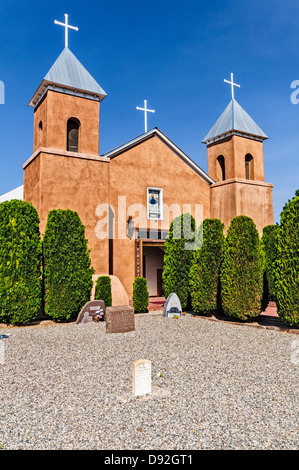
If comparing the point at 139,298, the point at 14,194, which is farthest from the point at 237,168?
the point at 14,194

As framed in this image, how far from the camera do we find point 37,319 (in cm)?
1306

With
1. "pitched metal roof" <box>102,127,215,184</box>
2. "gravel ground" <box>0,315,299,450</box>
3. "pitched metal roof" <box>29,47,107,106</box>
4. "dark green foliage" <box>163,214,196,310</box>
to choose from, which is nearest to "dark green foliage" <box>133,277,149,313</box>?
"dark green foliage" <box>163,214,196,310</box>

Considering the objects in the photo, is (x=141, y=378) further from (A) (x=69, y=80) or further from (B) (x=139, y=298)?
(A) (x=69, y=80)

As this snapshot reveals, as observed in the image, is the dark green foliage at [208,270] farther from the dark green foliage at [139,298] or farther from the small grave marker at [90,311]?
the small grave marker at [90,311]

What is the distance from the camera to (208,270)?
13.4m

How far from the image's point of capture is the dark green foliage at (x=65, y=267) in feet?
41.0

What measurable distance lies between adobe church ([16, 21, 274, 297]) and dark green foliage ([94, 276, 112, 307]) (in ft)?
5.04

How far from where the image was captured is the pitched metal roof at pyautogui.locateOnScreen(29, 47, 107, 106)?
51.5ft

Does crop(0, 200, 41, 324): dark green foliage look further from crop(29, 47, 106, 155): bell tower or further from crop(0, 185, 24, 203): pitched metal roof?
crop(0, 185, 24, 203): pitched metal roof

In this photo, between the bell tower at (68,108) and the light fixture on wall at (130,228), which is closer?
the bell tower at (68,108)

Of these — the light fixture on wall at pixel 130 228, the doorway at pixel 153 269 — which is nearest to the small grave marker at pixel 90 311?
the light fixture on wall at pixel 130 228
